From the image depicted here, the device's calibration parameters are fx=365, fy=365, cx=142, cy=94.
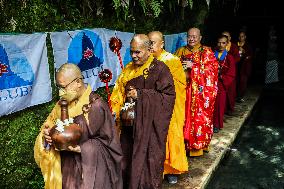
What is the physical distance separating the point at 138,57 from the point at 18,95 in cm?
135

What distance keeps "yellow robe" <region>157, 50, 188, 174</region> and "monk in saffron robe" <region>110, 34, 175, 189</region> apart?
0.48 metres

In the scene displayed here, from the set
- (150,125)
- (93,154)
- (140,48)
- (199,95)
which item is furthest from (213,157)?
(93,154)

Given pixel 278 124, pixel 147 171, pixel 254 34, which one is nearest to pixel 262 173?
pixel 147 171

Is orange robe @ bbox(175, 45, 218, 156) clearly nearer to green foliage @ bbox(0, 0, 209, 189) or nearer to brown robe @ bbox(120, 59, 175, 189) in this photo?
green foliage @ bbox(0, 0, 209, 189)

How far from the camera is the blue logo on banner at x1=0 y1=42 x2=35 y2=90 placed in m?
3.70

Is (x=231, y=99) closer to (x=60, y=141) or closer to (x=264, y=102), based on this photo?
(x=264, y=102)

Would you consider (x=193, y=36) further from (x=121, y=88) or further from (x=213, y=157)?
(x=213, y=157)

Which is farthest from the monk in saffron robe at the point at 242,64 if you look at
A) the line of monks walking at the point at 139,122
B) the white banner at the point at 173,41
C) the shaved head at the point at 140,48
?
the shaved head at the point at 140,48

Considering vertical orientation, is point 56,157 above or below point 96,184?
above

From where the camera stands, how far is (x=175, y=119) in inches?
185

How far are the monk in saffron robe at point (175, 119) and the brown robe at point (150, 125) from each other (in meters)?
0.49

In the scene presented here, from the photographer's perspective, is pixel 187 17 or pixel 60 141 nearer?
pixel 60 141

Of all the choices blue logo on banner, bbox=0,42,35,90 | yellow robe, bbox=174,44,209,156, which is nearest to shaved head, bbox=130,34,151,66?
blue logo on banner, bbox=0,42,35,90

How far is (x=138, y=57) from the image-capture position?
4004mm
